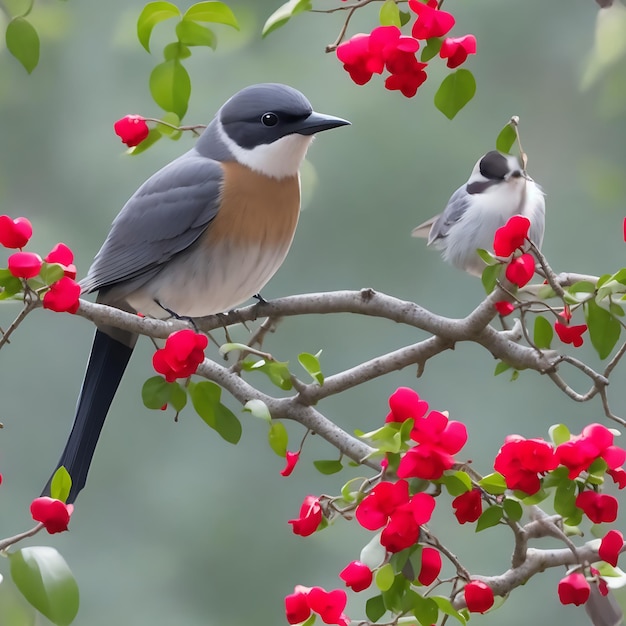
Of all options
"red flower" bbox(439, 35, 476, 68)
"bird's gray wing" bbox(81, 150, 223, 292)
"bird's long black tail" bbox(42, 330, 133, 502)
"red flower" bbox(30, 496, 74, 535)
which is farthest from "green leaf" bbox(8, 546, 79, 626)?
"red flower" bbox(439, 35, 476, 68)

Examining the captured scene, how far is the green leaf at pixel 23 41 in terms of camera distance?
0.99 m

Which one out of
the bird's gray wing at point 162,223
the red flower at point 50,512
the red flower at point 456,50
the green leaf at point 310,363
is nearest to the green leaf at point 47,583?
the red flower at point 50,512

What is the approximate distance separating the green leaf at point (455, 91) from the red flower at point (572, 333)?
24cm

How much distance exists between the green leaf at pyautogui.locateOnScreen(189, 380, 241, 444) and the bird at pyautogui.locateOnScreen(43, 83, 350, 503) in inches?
8.0

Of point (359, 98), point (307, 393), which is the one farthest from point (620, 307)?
point (359, 98)

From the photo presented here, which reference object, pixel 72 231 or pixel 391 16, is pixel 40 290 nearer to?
pixel 391 16

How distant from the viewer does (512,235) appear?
3.00 feet

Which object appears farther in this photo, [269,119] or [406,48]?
[269,119]

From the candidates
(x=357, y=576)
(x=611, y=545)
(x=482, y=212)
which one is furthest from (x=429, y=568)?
(x=482, y=212)

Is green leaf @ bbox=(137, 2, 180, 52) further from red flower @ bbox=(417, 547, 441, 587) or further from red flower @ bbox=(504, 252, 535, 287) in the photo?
red flower @ bbox=(417, 547, 441, 587)

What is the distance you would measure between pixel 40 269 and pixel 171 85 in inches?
10.0

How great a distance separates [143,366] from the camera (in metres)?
3.14

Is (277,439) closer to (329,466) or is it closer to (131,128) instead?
(329,466)

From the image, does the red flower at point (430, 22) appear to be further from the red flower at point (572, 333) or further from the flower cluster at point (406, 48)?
the red flower at point (572, 333)
